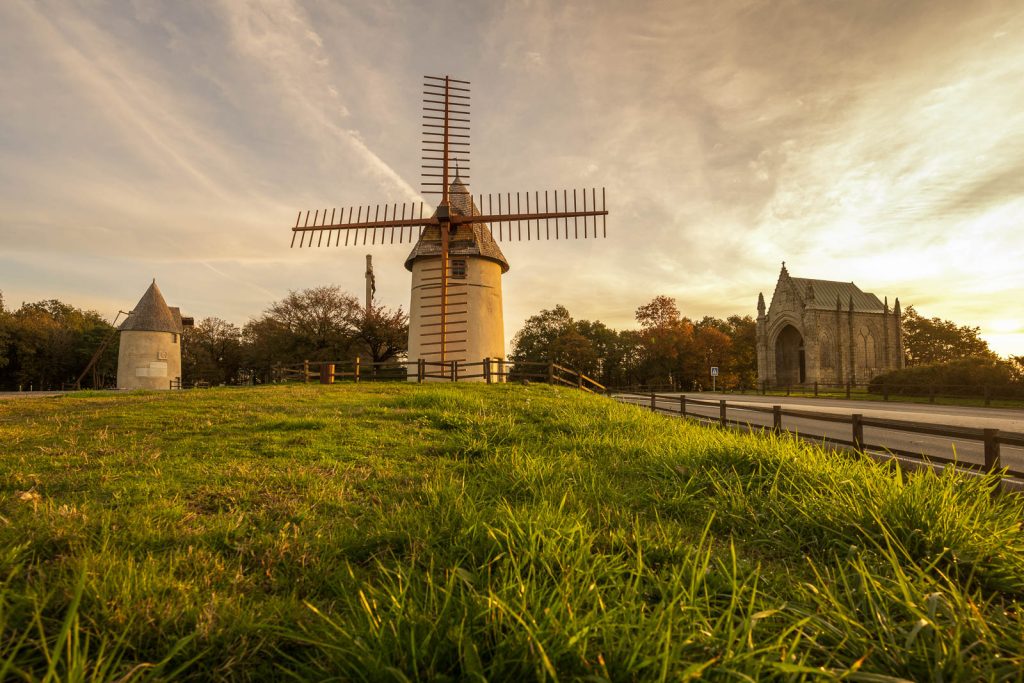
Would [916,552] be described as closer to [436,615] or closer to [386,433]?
[436,615]

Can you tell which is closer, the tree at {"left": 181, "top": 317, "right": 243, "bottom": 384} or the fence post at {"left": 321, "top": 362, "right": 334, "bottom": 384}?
the fence post at {"left": 321, "top": 362, "right": 334, "bottom": 384}

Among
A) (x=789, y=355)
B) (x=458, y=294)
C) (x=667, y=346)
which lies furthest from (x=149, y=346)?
(x=789, y=355)

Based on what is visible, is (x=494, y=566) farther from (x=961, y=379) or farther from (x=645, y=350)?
(x=645, y=350)

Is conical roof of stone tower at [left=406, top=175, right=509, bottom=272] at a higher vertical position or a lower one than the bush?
higher

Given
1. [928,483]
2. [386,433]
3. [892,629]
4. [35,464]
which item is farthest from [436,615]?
[35,464]

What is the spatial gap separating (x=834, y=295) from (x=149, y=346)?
7210 centimetres

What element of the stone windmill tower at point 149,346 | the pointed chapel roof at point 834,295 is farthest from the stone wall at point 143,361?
the pointed chapel roof at point 834,295

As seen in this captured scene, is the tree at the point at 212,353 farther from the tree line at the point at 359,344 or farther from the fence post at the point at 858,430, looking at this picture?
the fence post at the point at 858,430

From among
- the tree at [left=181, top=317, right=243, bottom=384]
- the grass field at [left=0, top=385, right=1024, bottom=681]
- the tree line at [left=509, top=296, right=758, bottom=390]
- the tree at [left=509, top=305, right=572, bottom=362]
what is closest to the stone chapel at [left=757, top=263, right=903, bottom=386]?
the tree line at [left=509, top=296, right=758, bottom=390]

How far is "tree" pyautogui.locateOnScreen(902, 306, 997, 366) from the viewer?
225 ft

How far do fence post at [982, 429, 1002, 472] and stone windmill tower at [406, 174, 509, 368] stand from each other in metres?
20.8

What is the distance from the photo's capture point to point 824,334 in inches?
2122

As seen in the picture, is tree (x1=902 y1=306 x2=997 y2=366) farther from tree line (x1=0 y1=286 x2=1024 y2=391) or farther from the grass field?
the grass field

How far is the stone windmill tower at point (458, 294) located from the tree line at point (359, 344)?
52.2 feet
